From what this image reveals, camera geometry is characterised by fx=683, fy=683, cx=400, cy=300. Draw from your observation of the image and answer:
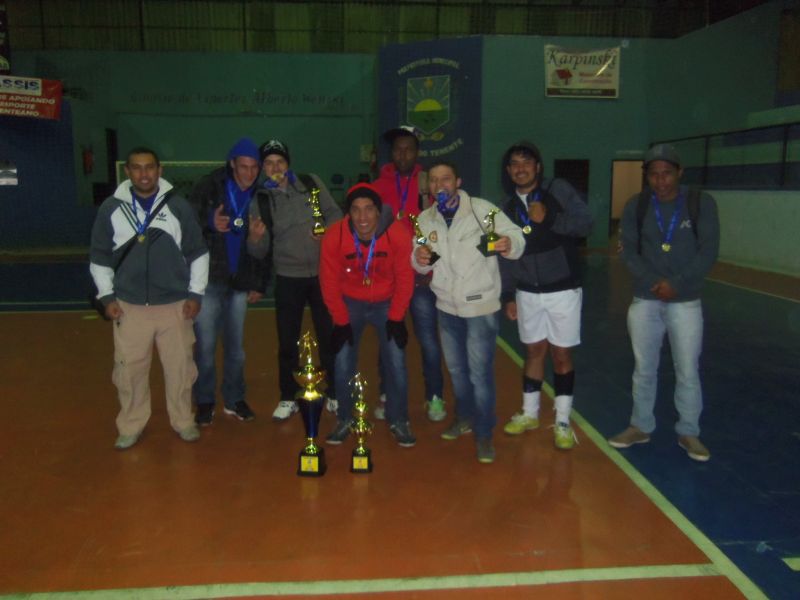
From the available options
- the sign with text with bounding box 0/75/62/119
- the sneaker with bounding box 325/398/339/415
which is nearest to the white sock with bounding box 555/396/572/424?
the sneaker with bounding box 325/398/339/415

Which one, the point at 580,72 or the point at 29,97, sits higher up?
the point at 580,72

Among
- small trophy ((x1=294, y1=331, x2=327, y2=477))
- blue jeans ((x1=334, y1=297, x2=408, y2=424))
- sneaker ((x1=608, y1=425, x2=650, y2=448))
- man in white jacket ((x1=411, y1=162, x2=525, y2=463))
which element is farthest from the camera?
sneaker ((x1=608, y1=425, x2=650, y2=448))

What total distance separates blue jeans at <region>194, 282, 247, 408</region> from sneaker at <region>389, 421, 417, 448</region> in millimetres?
1352

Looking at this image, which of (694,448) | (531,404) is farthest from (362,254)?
(694,448)

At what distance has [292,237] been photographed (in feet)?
16.2

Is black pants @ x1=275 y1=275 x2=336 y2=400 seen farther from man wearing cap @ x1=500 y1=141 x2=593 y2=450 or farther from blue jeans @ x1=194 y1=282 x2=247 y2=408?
man wearing cap @ x1=500 y1=141 x2=593 y2=450

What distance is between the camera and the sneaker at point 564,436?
15.2ft

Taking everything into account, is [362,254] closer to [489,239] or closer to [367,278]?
[367,278]

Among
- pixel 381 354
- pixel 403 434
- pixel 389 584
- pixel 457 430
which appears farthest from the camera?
pixel 457 430

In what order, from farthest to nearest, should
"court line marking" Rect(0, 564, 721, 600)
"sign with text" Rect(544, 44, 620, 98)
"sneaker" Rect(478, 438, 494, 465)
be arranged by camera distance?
1. "sign with text" Rect(544, 44, 620, 98)
2. "sneaker" Rect(478, 438, 494, 465)
3. "court line marking" Rect(0, 564, 721, 600)

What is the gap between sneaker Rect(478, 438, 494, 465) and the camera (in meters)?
4.42

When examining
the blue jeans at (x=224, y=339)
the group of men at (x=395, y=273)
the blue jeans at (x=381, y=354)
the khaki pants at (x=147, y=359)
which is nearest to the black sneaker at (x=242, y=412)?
the blue jeans at (x=224, y=339)

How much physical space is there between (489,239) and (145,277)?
2.26m

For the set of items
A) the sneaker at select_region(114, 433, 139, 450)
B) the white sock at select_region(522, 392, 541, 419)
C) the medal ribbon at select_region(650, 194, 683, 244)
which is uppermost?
the medal ribbon at select_region(650, 194, 683, 244)
